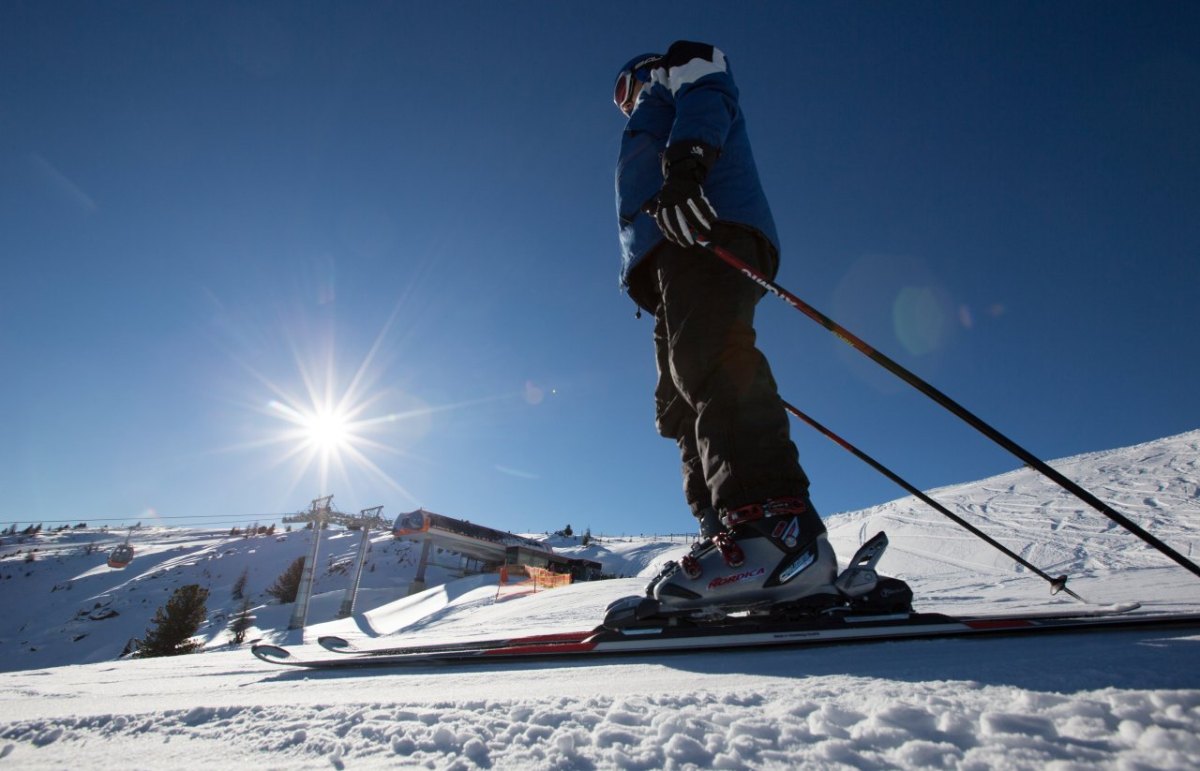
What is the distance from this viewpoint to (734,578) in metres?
1.52

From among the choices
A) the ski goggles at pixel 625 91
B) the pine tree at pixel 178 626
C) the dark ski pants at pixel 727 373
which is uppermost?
the ski goggles at pixel 625 91

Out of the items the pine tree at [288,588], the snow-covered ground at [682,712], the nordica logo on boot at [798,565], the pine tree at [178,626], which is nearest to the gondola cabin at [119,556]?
the pine tree at [288,588]

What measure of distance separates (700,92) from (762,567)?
1855 millimetres

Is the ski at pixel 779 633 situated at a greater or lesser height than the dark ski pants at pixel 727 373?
lesser

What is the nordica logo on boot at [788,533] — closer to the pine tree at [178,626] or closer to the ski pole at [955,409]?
the ski pole at [955,409]

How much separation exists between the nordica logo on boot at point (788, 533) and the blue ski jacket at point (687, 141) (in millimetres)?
1185

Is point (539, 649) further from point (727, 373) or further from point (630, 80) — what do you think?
point (630, 80)

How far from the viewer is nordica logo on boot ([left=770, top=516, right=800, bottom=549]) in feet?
4.92

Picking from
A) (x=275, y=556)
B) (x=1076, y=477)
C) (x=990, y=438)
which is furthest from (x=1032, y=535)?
(x=275, y=556)

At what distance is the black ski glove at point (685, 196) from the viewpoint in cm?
182

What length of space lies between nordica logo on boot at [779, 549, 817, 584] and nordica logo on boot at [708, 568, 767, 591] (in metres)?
0.06

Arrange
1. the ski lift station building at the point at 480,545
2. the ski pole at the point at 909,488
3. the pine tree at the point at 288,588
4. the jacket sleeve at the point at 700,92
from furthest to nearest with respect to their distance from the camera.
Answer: the pine tree at the point at 288,588 → the ski lift station building at the point at 480,545 → the ski pole at the point at 909,488 → the jacket sleeve at the point at 700,92

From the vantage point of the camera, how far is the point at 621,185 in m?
2.36

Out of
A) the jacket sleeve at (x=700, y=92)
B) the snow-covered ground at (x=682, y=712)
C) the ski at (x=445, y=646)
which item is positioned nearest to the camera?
the snow-covered ground at (x=682, y=712)
